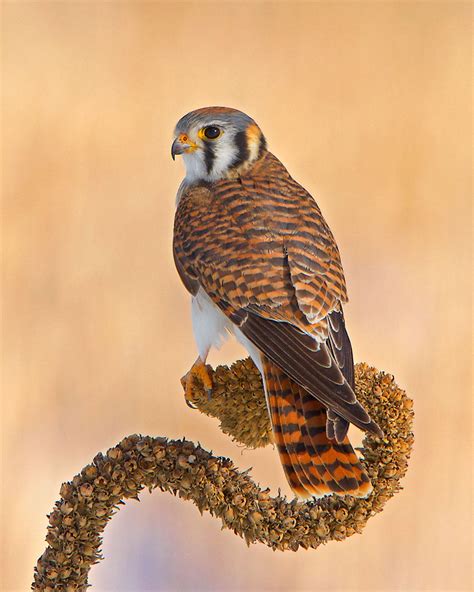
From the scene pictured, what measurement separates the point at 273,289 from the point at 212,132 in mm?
560

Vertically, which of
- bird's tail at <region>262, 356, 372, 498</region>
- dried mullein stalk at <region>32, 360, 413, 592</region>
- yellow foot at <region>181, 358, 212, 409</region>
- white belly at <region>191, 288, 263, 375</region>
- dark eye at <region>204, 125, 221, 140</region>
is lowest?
dried mullein stalk at <region>32, 360, 413, 592</region>

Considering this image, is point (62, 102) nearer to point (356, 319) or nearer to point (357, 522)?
point (356, 319)

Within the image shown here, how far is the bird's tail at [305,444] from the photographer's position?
1.59 metres

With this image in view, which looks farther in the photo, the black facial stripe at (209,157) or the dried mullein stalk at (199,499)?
the black facial stripe at (209,157)

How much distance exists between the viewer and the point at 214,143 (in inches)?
87.7

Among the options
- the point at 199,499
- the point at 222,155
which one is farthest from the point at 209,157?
the point at 199,499

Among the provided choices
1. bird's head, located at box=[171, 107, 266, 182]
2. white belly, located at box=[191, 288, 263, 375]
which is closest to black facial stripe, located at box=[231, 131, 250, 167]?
bird's head, located at box=[171, 107, 266, 182]

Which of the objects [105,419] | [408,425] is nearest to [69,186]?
[105,419]

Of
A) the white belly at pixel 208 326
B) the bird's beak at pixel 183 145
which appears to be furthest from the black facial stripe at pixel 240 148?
the white belly at pixel 208 326

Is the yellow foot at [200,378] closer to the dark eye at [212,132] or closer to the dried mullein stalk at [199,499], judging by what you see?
the dried mullein stalk at [199,499]

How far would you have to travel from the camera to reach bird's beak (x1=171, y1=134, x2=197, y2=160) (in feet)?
7.25

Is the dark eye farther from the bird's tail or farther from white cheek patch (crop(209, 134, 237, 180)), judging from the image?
the bird's tail

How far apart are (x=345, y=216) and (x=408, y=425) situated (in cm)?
136

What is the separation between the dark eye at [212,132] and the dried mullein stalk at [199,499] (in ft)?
3.02
